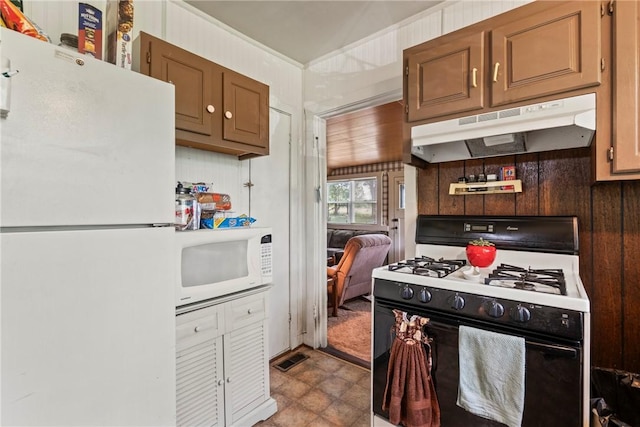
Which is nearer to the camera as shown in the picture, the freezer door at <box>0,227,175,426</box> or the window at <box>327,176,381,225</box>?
the freezer door at <box>0,227,175,426</box>

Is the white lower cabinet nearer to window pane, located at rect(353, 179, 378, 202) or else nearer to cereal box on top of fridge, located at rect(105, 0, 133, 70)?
cereal box on top of fridge, located at rect(105, 0, 133, 70)

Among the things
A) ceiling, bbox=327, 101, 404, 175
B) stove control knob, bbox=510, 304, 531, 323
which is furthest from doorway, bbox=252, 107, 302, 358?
stove control knob, bbox=510, 304, 531, 323

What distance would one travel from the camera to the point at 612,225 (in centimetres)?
150

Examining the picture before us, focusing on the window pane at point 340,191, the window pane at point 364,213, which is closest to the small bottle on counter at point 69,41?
the window pane at point 364,213

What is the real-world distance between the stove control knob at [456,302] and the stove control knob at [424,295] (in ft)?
0.31

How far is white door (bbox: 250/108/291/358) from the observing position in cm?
251

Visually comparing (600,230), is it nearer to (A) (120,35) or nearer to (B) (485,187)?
(B) (485,187)

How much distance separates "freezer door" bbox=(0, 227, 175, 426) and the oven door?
97 cm

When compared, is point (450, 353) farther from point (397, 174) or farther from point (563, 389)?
point (397, 174)

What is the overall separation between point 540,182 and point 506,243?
38 centimetres

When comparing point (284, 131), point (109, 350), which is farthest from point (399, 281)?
point (284, 131)

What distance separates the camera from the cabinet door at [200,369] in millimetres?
1460

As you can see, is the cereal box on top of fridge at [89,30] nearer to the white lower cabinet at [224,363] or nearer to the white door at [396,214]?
the white lower cabinet at [224,363]

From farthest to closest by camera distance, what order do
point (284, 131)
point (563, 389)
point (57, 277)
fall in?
1. point (284, 131)
2. point (563, 389)
3. point (57, 277)
